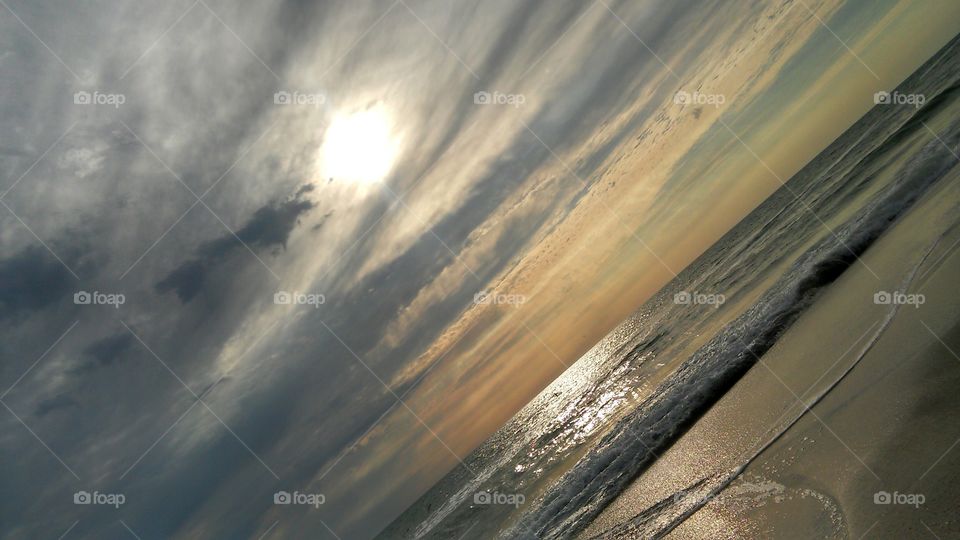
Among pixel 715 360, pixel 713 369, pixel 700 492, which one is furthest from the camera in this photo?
pixel 715 360

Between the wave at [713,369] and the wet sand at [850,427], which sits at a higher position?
the wet sand at [850,427]

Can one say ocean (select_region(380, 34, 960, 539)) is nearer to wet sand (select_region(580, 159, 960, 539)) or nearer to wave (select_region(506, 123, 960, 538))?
wave (select_region(506, 123, 960, 538))

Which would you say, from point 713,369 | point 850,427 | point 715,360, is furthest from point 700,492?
point 715,360

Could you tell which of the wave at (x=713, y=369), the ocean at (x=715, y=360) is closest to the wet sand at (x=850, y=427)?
the ocean at (x=715, y=360)

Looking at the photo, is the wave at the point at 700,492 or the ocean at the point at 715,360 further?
the ocean at the point at 715,360

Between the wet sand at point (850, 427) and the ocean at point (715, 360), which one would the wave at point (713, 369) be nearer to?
the ocean at point (715, 360)

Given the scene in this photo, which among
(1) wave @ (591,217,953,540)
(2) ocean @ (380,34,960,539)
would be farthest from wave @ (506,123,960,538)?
(1) wave @ (591,217,953,540)

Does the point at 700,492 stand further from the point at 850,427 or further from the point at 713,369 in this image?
the point at 713,369
